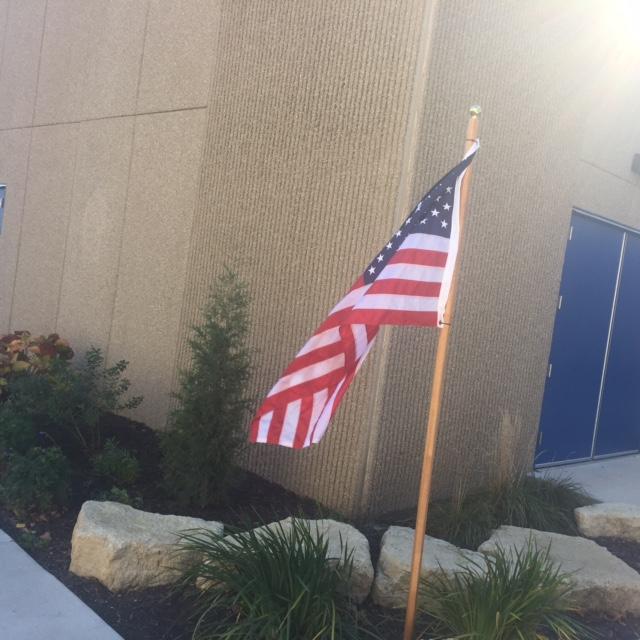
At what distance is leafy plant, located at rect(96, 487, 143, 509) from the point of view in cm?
530

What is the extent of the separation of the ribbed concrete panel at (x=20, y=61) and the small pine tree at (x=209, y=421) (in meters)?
6.45

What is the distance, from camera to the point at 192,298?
7.08m

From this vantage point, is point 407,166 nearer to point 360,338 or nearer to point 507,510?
point 360,338

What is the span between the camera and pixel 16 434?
587 cm

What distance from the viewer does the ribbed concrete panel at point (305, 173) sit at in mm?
5586

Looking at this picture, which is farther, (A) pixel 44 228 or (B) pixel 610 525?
(A) pixel 44 228

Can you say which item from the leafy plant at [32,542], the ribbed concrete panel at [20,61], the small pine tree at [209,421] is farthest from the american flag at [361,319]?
the ribbed concrete panel at [20,61]

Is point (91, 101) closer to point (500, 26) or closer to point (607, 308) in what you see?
point (500, 26)

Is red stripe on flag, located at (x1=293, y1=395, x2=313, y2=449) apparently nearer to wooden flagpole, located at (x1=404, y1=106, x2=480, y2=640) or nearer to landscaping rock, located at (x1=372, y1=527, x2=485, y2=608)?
wooden flagpole, located at (x1=404, y1=106, x2=480, y2=640)

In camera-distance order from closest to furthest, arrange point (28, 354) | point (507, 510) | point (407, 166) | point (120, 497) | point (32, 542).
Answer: point (32, 542), point (120, 497), point (407, 166), point (507, 510), point (28, 354)

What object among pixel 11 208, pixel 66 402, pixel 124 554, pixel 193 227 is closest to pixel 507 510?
pixel 124 554

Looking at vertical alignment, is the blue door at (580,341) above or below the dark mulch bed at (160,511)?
above

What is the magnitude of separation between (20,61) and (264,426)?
9149 millimetres

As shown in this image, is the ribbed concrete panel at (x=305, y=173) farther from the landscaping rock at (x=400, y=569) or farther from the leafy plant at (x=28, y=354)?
the leafy plant at (x=28, y=354)
